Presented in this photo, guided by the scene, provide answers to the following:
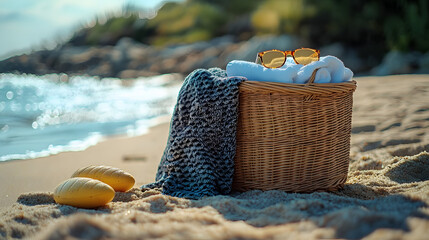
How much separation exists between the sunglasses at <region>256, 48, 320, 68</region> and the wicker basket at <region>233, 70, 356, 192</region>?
268mm

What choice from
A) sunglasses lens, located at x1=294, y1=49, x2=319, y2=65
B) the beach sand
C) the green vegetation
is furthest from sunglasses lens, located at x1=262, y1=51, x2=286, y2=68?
the green vegetation

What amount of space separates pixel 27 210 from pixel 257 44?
13.7 m

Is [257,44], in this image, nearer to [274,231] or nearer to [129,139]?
[129,139]

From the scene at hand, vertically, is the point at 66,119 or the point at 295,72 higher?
the point at 295,72

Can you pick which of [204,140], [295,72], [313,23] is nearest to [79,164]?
[204,140]

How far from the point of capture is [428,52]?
1134 cm

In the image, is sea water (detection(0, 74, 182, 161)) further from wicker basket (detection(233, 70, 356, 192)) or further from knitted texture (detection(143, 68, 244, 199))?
wicker basket (detection(233, 70, 356, 192))

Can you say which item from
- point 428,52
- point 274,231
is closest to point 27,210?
point 274,231

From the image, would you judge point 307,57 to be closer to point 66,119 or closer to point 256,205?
Result: point 256,205

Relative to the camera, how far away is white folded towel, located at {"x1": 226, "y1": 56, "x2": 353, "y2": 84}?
8.75ft

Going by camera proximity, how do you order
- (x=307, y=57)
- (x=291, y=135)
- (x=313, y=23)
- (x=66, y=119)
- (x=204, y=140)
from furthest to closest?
(x=313, y=23)
(x=66, y=119)
(x=307, y=57)
(x=204, y=140)
(x=291, y=135)

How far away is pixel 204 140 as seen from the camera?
2760 mm

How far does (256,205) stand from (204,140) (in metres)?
0.65

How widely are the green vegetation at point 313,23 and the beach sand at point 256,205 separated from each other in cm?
892
